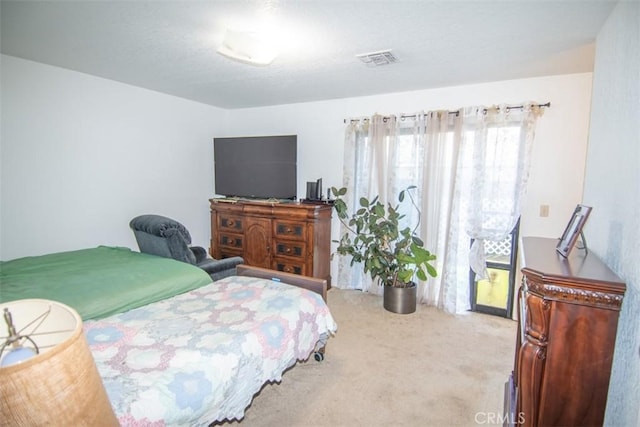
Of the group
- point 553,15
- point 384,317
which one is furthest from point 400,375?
point 553,15

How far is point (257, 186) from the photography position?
4289mm

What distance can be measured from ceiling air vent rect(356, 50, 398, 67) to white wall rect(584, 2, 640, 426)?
130cm

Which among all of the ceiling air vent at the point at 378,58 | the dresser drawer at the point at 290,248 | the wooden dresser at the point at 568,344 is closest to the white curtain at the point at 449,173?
the dresser drawer at the point at 290,248

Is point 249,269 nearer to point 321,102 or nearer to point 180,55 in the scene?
point 180,55

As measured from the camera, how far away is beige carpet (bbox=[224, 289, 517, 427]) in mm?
1896

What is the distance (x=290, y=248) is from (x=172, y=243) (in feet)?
4.56

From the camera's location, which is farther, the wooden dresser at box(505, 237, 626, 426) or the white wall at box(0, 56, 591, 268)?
the white wall at box(0, 56, 591, 268)

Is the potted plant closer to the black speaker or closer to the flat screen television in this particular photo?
the black speaker

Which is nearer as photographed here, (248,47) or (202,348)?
(202,348)

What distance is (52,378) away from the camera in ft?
1.62

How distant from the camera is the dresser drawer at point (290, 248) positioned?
3.73 meters

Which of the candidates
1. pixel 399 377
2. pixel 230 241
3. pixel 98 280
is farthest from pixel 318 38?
pixel 230 241

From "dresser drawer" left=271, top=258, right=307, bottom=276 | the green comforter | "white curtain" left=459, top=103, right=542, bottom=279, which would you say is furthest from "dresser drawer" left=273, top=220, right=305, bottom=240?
"white curtain" left=459, top=103, right=542, bottom=279

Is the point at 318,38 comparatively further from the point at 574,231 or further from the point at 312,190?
the point at 312,190
